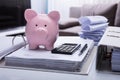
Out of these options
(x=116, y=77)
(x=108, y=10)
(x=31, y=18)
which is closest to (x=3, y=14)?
(x=31, y=18)

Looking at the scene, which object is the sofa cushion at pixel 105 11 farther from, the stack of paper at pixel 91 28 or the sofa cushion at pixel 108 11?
the stack of paper at pixel 91 28

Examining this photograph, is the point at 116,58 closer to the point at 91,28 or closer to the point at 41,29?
the point at 41,29

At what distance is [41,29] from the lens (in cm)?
56

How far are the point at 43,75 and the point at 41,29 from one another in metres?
0.15

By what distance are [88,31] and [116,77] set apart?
1.28 feet

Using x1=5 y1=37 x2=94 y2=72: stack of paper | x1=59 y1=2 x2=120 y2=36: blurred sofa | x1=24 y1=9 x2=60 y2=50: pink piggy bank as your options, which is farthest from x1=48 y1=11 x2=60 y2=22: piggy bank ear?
x1=59 y1=2 x2=120 y2=36: blurred sofa

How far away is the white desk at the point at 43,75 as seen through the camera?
0.46 metres

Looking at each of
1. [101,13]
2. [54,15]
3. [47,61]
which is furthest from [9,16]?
[101,13]

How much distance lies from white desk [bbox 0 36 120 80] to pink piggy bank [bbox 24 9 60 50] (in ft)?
0.39

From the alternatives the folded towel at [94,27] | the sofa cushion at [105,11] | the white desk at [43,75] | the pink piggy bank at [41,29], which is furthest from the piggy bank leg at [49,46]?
the sofa cushion at [105,11]

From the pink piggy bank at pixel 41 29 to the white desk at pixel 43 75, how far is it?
12cm

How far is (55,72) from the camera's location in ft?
1.60

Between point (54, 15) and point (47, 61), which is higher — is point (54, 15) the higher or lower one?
the higher one

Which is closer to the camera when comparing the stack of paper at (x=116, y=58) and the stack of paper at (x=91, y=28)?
the stack of paper at (x=116, y=58)
